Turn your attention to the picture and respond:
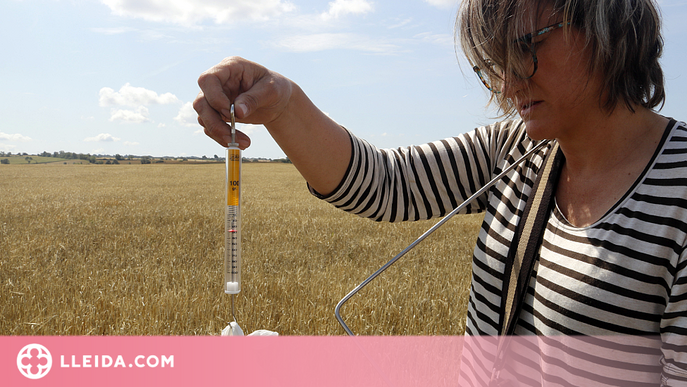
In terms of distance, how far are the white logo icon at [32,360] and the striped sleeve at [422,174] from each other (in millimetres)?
2348

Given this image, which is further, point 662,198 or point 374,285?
point 374,285

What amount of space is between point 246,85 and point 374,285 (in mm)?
3223

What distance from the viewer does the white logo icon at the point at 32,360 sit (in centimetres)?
273

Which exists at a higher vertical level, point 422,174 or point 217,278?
point 422,174

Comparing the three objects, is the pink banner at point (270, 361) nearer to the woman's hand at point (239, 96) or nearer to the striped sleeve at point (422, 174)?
the striped sleeve at point (422, 174)

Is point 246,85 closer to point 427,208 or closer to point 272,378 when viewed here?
point 427,208

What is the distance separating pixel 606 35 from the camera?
1132 millimetres

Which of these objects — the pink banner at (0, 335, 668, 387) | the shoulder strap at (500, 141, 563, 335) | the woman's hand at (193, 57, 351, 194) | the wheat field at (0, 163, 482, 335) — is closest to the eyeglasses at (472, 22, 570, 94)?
the shoulder strap at (500, 141, 563, 335)

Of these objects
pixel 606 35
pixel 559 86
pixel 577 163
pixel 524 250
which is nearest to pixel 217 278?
pixel 524 250

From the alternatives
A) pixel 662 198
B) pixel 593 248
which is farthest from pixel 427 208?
pixel 662 198

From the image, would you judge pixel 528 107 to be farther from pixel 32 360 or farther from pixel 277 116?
pixel 32 360

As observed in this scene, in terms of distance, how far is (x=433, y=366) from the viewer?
299 cm

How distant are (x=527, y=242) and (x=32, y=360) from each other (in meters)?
3.22

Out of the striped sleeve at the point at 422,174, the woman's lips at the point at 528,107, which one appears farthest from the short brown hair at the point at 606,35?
the striped sleeve at the point at 422,174
